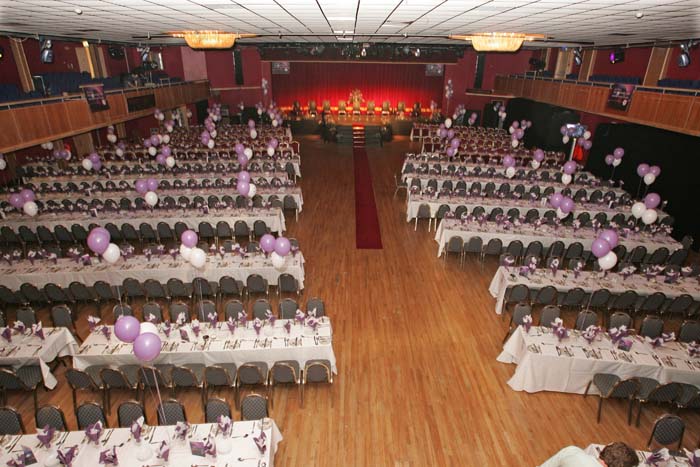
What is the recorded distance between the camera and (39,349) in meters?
6.61

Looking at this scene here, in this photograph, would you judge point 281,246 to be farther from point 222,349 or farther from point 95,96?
point 95,96

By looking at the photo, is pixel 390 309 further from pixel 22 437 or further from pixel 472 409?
pixel 22 437

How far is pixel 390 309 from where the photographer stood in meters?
8.90

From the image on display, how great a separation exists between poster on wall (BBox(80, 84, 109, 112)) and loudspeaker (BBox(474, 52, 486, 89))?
22413mm

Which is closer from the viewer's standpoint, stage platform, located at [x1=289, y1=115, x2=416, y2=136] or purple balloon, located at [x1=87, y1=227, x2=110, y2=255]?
purple balloon, located at [x1=87, y1=227, x2=110, y2=255]

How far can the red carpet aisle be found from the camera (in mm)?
12023

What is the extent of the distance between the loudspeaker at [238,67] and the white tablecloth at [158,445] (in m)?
26.7

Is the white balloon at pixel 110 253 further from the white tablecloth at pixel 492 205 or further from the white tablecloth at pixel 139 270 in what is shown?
the white tablecloth at pixel 492 205

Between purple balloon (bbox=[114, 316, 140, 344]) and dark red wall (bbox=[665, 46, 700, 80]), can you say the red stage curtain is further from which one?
purple balloon (bbox=[114, 316, 140, 344])

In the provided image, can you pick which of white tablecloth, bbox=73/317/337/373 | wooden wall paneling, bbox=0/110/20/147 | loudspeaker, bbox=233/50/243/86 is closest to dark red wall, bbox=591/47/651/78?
white tablecloth, bbox=73/317/337/373

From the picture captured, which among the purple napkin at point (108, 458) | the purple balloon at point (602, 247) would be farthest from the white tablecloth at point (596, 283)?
the purple napkin at point (108, 458)

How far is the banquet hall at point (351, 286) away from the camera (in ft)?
18.7

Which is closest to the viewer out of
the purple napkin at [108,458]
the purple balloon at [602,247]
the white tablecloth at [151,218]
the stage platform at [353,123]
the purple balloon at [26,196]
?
the purple napkin at [108,458]

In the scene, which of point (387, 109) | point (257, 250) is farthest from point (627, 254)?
point (387, 109)
